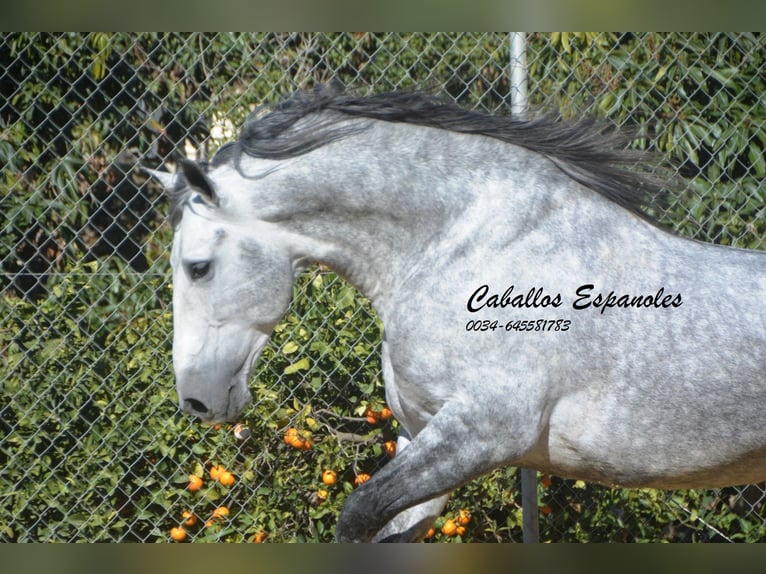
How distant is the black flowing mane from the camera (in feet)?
8.86

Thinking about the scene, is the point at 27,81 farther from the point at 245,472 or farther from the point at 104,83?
the point at 245,472

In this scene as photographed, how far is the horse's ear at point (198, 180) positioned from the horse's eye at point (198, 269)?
0.56ft

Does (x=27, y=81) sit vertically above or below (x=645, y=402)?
above

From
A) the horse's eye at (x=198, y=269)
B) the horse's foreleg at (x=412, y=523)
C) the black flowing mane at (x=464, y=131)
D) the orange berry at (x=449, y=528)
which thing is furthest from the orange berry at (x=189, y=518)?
the black flowing mane at (x=464, y=131)

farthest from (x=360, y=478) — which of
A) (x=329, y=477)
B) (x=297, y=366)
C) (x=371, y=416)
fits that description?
(x=297, y=366)

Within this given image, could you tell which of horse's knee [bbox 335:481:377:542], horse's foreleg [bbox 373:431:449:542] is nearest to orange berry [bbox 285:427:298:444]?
horse's foreleg [bbox 373:431:449:542]

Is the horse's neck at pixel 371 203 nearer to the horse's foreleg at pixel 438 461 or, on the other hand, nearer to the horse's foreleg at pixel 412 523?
the horse's foreleg at pixel 438 461

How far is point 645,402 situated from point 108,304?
2.53 meters

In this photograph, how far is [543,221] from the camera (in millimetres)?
2609

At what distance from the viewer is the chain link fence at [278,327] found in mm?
3869

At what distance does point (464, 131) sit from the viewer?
9.02 feet

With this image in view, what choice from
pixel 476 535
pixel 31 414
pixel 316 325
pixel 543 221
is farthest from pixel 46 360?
pixel 543 221

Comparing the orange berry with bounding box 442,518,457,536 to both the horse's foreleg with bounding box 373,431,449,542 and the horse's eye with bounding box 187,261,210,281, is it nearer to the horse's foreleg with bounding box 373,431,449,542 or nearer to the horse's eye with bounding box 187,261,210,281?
the horse's foreleg with bounding box 373,431,449,542

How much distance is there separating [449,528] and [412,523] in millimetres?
964
